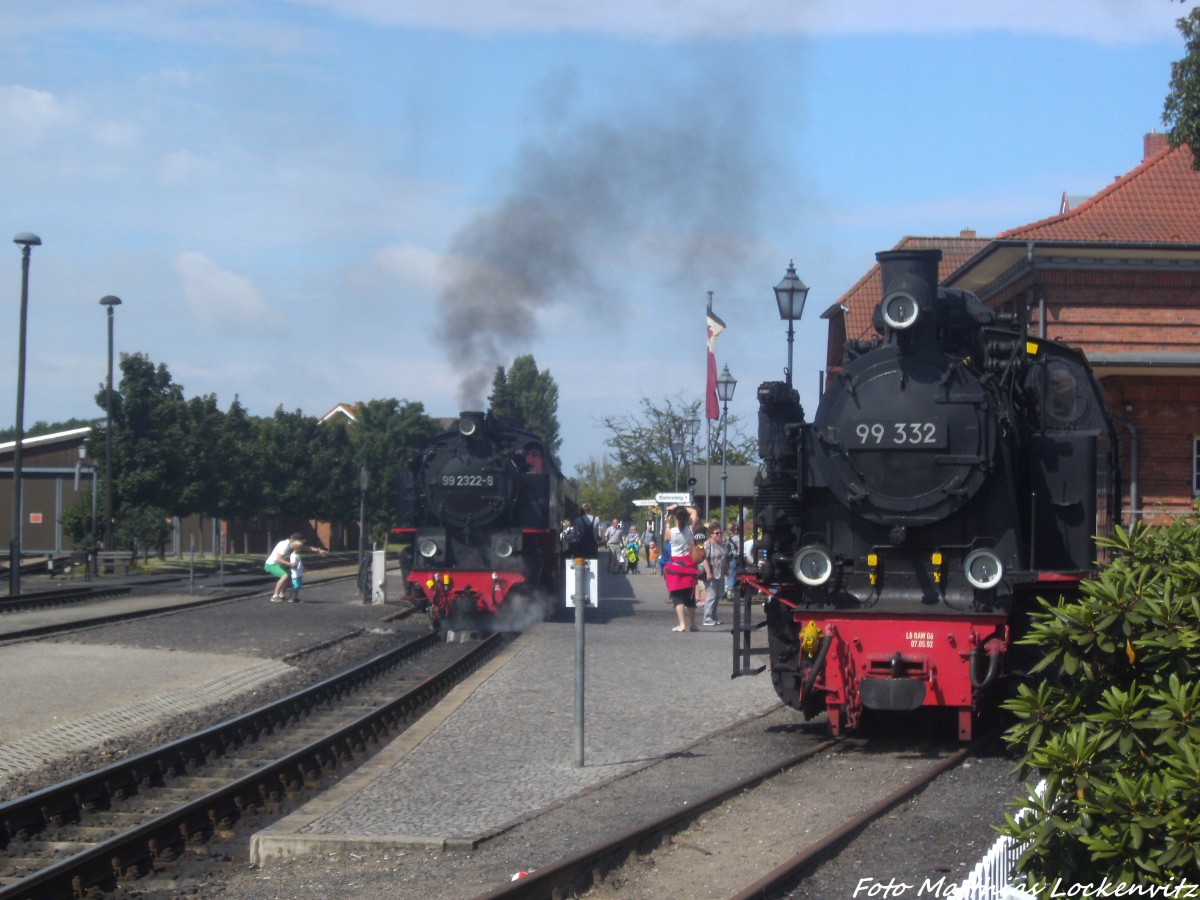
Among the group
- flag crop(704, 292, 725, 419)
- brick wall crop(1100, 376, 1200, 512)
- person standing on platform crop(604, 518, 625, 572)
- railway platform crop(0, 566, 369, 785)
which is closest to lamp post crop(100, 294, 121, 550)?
railway platform crop(0, 566, 369, 785)

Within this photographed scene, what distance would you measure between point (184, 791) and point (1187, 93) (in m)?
16.0

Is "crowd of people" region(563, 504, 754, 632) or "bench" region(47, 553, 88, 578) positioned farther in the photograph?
"bench" region(47, 553, 88, 578)

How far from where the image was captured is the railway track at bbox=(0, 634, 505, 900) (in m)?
6.99

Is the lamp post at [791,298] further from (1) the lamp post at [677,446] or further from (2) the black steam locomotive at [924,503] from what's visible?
(1) the lamp post at [677,446]

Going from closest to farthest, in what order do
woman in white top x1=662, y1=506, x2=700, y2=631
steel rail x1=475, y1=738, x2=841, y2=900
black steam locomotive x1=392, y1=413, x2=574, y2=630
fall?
steel rail x1=475, y1=738, x2=841, y2=900
woman in white top x1=662, y1=506, x2=700, y2=631
black steam locomotive x1=392, y1=413, x2=574, y2=630

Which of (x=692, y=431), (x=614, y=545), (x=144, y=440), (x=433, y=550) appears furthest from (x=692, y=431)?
(x=433, y=550)

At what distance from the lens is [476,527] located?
19938 mm

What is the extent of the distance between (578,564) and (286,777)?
267 centimetres

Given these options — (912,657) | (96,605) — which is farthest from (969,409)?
(96,605)

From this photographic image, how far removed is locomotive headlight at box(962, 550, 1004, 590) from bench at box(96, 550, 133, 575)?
1099 inches

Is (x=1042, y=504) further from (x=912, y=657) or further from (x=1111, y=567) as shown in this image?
(x=1111, y=567)

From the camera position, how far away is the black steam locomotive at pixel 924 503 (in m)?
9.40

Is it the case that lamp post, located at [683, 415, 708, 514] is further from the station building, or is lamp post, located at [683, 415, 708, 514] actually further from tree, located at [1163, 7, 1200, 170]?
tree, located at [1163, 7, 1200, 170]

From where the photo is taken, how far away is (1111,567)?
15.2ft
